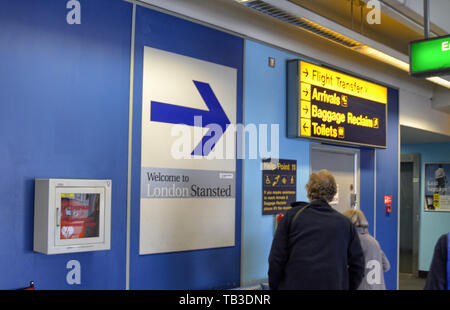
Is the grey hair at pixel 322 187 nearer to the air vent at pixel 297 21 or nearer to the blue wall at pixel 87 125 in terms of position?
the blue wall at pixel 87 125

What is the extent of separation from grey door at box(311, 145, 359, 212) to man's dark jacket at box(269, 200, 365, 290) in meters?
2.38

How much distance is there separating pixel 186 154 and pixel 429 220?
7340 millimetres

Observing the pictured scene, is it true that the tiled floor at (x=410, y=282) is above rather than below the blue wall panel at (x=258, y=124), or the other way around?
below

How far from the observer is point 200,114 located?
157 inches

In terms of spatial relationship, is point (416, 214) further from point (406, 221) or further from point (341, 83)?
point (341, 83)

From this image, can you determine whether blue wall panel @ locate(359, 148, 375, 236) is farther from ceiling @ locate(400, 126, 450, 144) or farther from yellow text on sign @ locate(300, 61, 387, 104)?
ceiling @ locate(400, 126, 450, 144)

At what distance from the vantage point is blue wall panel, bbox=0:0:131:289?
9.36 ft

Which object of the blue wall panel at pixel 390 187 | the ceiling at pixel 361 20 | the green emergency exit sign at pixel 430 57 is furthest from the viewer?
the blue wall panel at pixel 390 187

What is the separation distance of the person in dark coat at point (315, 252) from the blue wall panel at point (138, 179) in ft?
3.24

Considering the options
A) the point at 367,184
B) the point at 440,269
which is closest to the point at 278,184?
the point at 367,184

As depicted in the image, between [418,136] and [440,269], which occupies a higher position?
[418,136]

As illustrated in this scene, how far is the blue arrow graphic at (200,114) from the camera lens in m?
3.69

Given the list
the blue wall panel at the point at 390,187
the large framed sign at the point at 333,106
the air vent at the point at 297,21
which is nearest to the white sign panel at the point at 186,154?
the air vent at the point at 297,21
